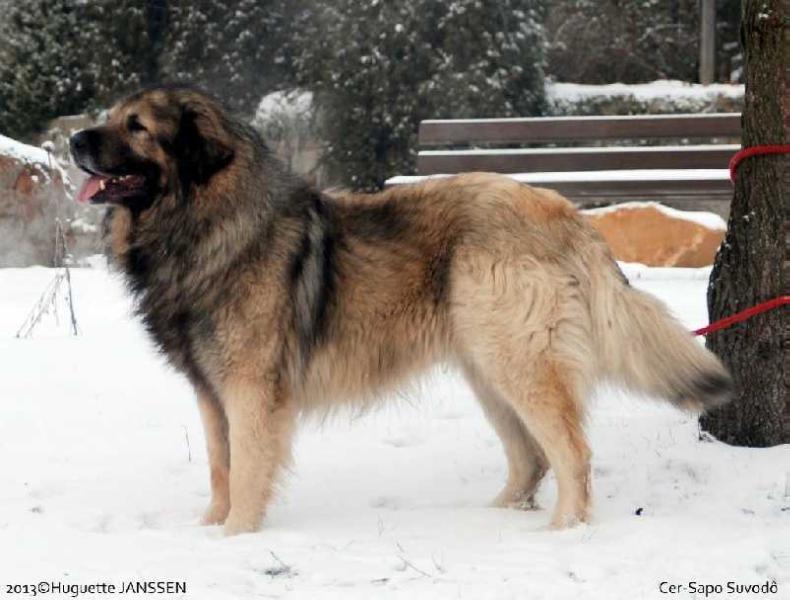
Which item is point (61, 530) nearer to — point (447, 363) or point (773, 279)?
point (447, 363)

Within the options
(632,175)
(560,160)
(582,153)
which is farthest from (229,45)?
(632,175)

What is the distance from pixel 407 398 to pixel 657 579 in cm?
142

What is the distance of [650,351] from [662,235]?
5.86 meters

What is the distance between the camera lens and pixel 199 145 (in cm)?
400

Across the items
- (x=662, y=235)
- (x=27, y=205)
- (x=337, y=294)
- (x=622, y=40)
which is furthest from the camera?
(x=622, y=40)

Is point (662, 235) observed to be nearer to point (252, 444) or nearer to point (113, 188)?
point (252, 444)

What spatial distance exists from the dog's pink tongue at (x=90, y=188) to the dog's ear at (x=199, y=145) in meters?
0.30

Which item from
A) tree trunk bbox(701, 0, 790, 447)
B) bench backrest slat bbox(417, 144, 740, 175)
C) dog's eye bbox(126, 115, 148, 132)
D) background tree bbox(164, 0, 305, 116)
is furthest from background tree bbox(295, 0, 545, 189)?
dog's eye bbox(126, 115, 148, 132)

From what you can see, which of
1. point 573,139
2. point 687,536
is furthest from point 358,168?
point 687,536

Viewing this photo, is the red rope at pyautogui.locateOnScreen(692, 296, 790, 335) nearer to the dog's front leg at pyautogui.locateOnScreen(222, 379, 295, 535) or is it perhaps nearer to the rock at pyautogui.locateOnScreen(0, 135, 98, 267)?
the dog's front leg at pyautogui.locateOnScreen(222, 379, 295, 535)

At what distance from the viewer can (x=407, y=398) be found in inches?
171

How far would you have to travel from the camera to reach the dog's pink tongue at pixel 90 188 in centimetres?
389

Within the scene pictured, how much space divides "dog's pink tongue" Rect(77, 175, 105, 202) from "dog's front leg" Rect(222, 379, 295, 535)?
833mm

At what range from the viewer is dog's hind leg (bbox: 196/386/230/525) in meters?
4.09
